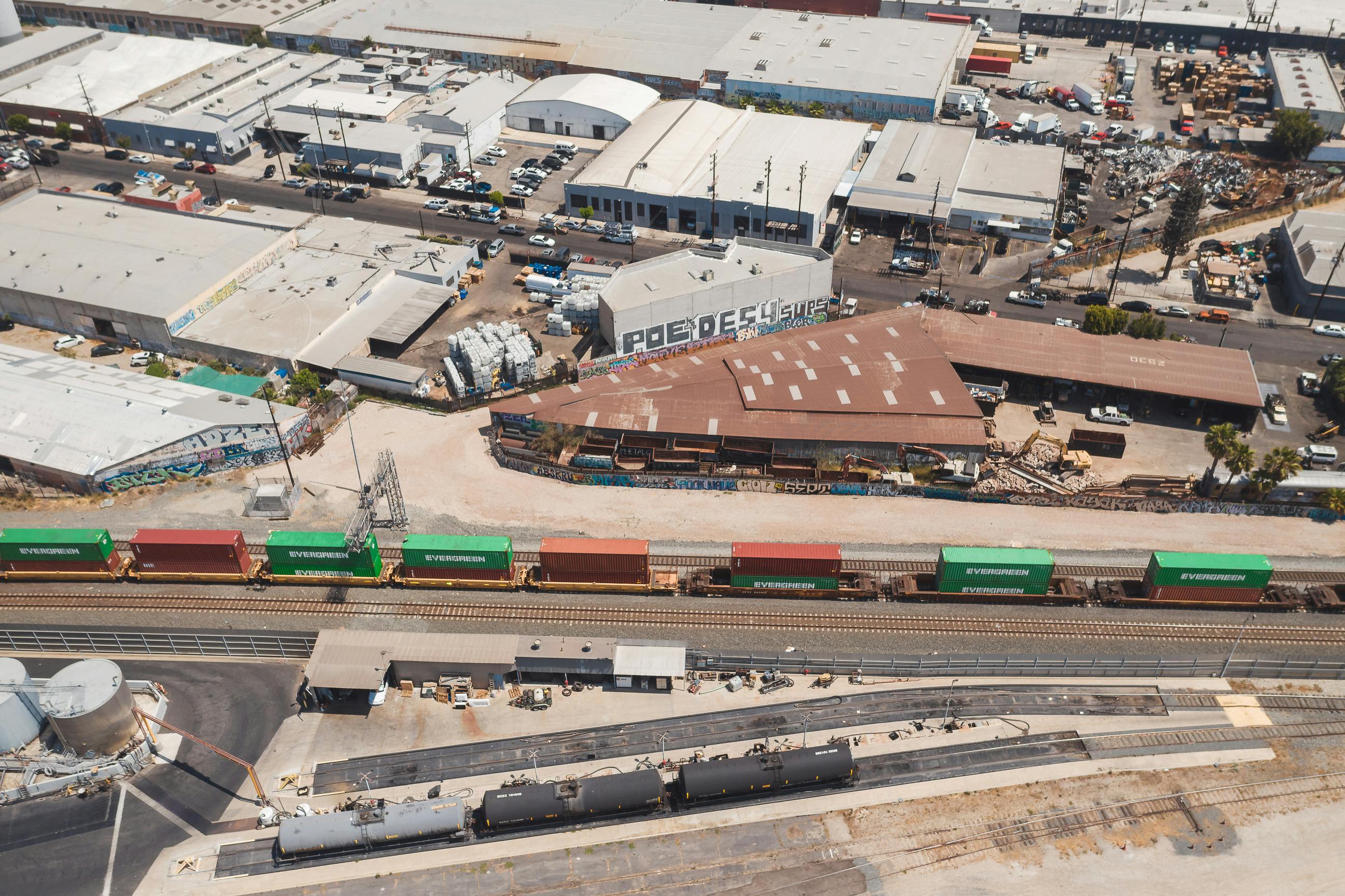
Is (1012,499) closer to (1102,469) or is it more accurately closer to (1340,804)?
(1102,469)

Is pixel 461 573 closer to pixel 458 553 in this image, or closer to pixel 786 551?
pixel 458 553

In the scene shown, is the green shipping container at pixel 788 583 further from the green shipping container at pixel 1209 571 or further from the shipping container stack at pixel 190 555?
the shipping container stack at pixel 190 555

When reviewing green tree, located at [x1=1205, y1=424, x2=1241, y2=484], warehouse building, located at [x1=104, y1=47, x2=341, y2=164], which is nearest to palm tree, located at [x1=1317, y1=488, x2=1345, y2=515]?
green tree, located at [x1=1205, y1=424, x2=1241, y2=484]

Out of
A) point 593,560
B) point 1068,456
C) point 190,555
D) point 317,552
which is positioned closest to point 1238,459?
point 1068,456

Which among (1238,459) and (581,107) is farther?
(581,107)

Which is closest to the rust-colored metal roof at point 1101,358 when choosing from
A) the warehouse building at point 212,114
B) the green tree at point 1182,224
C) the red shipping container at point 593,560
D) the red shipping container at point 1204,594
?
the green tree at point 1182,224

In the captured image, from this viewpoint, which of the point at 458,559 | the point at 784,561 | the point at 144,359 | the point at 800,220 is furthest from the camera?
the point at 800,220

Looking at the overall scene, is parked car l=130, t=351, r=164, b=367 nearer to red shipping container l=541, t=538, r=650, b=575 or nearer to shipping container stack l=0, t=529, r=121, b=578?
shipping container stack l=0, t=529, r=121, b=578
